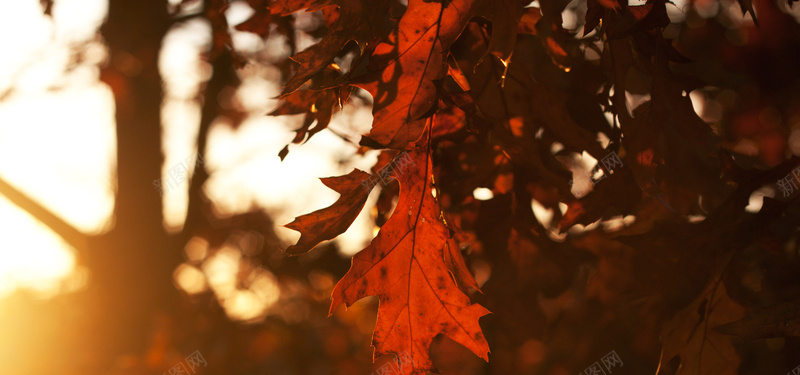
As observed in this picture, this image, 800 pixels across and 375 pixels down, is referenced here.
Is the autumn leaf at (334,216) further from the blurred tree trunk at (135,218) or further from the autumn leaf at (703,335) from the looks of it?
the blurred tree trunk at (135,218)

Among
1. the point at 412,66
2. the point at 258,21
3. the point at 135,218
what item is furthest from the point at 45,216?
the point at 412,66

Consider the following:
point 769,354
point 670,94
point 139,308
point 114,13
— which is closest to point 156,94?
point 114,13

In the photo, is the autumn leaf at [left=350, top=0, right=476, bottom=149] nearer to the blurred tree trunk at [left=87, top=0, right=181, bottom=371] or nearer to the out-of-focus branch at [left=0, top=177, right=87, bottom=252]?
the blurred tree trunk at [left=87, top=0, right=181, bottom=371]

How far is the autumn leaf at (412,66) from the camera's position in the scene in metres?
0.73

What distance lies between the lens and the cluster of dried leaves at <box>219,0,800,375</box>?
2.62ft

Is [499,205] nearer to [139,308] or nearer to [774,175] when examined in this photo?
[774,175]

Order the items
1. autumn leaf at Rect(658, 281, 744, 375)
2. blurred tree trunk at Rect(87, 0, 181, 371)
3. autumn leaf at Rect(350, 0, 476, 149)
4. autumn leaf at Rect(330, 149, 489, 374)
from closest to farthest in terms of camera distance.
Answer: autumn leaf at Rect(350, 0, 476, 149), autumn leaf at Rect(330, 149, 489, 374), autumn leaf at Rect(658, 281, 744, 375), blurred tree trunk at Rect(87, 0, 181, 371)

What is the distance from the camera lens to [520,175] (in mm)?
1254

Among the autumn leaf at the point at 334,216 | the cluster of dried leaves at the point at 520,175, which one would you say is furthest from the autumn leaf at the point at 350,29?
the autumn leaf at the point at 334,216

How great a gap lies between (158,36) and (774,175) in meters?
3.48

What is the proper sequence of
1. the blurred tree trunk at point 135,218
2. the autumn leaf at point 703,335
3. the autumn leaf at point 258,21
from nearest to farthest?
the autumn leaf at point 703,335
the autumn leaf at point 258,21
the blurred tree trunk at point 135,218

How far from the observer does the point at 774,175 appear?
3.67 ft

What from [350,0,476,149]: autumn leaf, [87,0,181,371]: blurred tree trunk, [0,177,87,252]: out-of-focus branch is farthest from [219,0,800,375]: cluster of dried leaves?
[0,177,87,252]: out-of-focus branch

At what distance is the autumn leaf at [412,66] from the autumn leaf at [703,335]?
77cm
